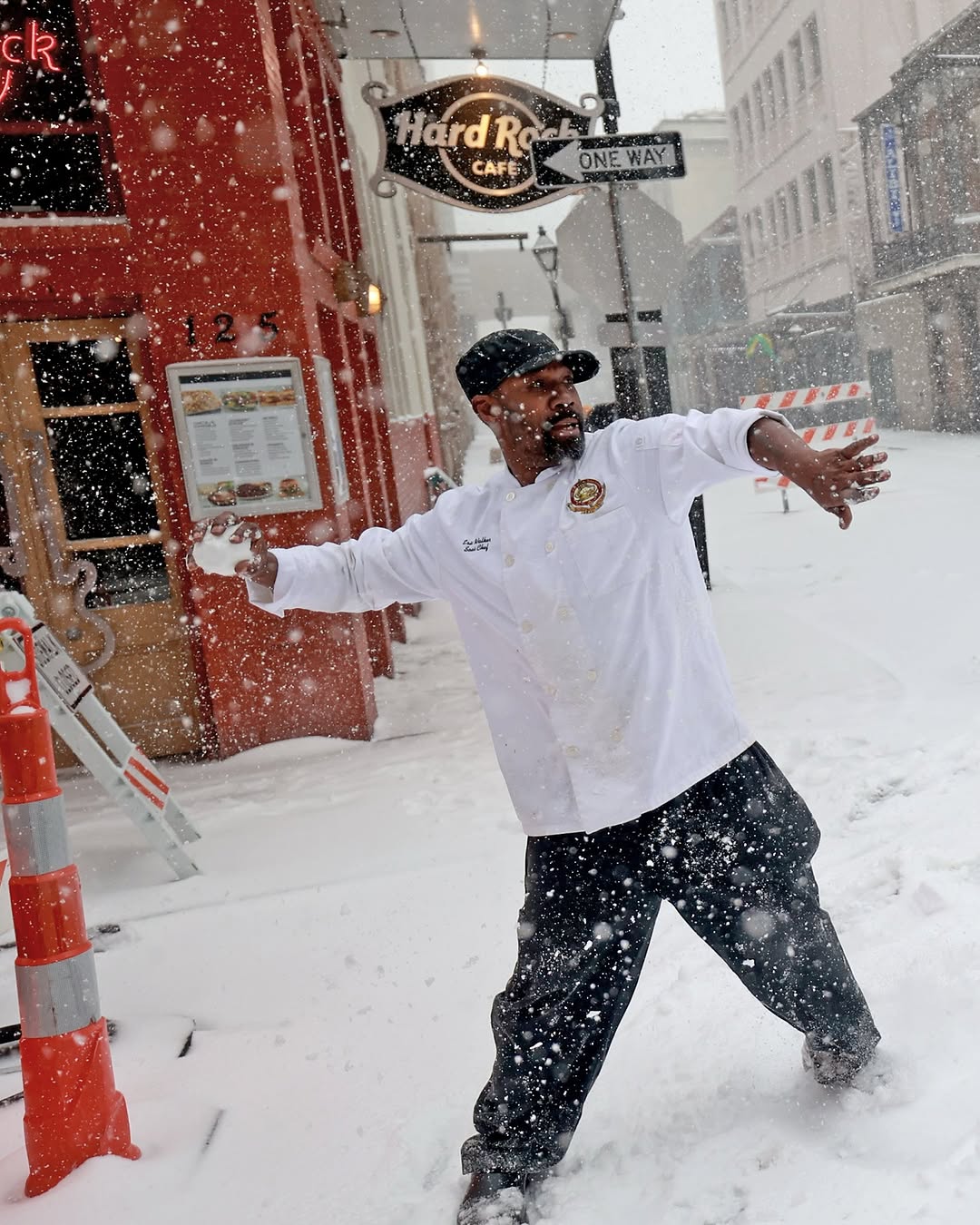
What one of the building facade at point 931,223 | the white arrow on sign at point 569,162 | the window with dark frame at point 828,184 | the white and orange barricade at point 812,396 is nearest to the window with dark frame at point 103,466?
the white arrow on sign at point 569,162

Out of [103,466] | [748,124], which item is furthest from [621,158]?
[748,124]

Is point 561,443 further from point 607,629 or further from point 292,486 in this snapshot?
point 292,486

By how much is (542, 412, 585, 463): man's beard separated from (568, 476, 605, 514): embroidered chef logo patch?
2.7 inches

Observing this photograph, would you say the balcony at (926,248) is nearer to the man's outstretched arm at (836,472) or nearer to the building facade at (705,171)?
the man's outstretched arm at (836,472)

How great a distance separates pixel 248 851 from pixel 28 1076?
2338 millimetres

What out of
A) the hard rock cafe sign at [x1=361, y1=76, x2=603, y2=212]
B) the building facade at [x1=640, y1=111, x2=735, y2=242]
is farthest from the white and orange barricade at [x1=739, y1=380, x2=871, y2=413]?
the building facade at [x1=640, y1=111, x2=735, y2=242]

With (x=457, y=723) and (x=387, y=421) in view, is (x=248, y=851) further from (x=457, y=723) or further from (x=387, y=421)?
(x=387, y=421)

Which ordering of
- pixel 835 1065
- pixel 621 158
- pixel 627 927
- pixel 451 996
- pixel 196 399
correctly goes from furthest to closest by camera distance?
pixel 621 158 → pixel 196 399 → pixel 451 996 → pixel 835 1065 → pixel 627 927

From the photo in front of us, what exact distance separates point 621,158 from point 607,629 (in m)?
5.04

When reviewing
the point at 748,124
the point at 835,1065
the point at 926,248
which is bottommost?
the point at 835,1065

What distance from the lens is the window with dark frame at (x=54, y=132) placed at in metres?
6.18

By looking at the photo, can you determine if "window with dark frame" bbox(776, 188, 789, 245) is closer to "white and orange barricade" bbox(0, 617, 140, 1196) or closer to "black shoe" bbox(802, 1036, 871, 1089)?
"black shoe" bbox(802, 1036, 871, 1089)

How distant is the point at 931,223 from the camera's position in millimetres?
27516

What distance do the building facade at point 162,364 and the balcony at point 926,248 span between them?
78.3 feet
